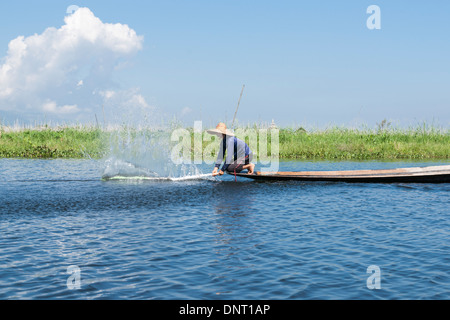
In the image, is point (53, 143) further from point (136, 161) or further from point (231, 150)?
point (231, 150)

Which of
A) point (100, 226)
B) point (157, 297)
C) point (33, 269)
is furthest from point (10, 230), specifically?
point (157, 297)

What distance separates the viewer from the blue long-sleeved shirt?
41.6 feet

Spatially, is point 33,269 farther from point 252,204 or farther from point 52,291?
point 252,204

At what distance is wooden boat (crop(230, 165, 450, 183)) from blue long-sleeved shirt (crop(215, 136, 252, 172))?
0.54 metres

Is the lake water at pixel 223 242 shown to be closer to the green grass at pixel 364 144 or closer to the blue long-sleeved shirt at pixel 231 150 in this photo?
the blue long-sleeved shirt at pixel 231 150

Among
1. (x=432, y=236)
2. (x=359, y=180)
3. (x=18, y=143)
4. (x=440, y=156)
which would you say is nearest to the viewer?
(x=432, y=236)

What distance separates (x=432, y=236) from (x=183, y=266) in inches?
154

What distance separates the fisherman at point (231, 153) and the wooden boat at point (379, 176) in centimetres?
31

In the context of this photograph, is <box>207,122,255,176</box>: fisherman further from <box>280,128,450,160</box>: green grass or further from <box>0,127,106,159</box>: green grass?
<box>0,127,106,159</box>: green grass

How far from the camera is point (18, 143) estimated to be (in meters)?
27.2

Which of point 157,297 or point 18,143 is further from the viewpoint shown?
point 18,143

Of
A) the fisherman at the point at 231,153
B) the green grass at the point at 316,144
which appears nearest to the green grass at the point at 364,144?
the green grass at the point at 316,144

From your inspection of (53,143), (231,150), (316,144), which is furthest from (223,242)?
(53,143)

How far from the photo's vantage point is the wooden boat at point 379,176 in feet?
43.2
